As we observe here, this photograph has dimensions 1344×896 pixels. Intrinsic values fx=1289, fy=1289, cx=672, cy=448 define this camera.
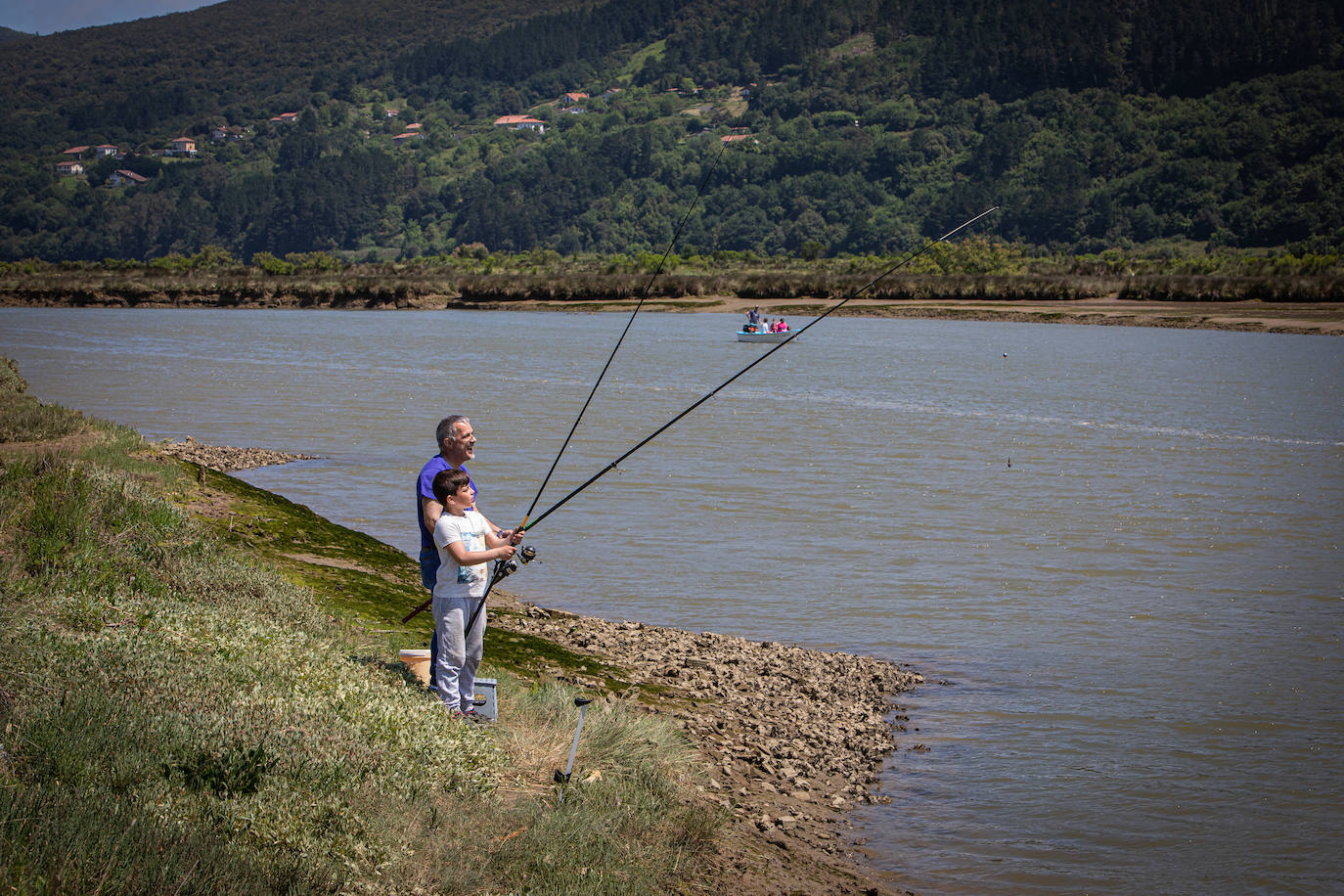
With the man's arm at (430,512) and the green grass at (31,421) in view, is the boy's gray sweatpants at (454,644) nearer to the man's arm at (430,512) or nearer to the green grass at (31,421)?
the man's arm at (430,512)

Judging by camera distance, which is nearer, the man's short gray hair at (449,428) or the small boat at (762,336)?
the man's short gray hair at (449,428)

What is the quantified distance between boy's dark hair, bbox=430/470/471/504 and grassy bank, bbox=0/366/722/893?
0.96 m

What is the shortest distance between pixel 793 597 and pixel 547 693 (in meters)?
4.56

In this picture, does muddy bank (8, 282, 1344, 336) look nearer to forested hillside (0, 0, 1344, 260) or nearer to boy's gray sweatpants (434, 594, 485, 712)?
forested hillside (0, 0, 1344, 260)

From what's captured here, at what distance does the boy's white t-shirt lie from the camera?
6.12 meters

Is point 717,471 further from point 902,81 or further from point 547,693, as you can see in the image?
point 902,81

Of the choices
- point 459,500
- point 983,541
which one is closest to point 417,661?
point 459,500

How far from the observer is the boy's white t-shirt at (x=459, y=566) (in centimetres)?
612

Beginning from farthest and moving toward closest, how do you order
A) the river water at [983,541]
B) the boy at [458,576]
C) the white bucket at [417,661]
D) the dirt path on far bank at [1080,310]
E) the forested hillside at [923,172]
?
the forested hillside at [923,172] < the dirt path on far bank at [1080,310] < the river water at [983,541] < the white bucket at [417,661] < the boy at [458,576]

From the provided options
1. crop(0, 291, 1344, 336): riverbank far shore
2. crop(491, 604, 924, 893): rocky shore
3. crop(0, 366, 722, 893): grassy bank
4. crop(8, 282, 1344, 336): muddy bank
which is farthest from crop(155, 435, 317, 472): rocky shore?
crop(8, 282, 1344, 336): muddy bank

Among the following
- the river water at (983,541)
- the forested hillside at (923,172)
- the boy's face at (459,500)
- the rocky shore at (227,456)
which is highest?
the forested hillside at (923,172)

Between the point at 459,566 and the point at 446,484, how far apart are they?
A: 15.7 inches

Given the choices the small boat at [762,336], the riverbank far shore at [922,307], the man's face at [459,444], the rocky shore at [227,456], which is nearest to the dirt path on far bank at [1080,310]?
the riverbank far shore at [922,307]

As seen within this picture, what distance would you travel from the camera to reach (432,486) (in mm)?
6215
